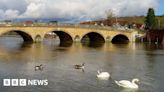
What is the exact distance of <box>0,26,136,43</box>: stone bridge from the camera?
91950 mm

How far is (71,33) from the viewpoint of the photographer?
329 feet

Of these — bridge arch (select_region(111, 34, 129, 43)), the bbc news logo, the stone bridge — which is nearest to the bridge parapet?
the stone bridge

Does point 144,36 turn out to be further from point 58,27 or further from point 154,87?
point 154,87

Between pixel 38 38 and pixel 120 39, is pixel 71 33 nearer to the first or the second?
pixel 38 38

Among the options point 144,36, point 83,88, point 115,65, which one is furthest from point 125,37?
point 83,88

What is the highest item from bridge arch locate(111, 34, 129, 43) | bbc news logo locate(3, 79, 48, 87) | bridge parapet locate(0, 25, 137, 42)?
bridge parapet locate(0, 25, 137, 42)

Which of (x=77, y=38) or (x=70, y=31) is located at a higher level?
(x=70, y=31)

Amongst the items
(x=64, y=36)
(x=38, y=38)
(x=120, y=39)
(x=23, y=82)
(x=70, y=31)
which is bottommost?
(x=23, y=82)

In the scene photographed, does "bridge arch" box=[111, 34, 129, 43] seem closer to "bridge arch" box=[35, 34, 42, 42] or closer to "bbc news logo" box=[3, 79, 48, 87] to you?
"bridge arch" box=[35, 34, 42, 42]

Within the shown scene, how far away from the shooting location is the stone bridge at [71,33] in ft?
302

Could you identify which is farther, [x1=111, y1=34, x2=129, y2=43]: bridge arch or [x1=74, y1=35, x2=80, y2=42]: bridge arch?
[x1=111, y1=34, x2=129, y2=43]: bridge arch

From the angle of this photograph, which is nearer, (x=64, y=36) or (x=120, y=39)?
(x=64, y=36)

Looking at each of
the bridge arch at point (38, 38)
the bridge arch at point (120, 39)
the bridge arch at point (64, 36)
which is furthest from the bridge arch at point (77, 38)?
the bridge arch at point (120, 39)

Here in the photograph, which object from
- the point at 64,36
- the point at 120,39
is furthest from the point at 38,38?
the point at 120,39
